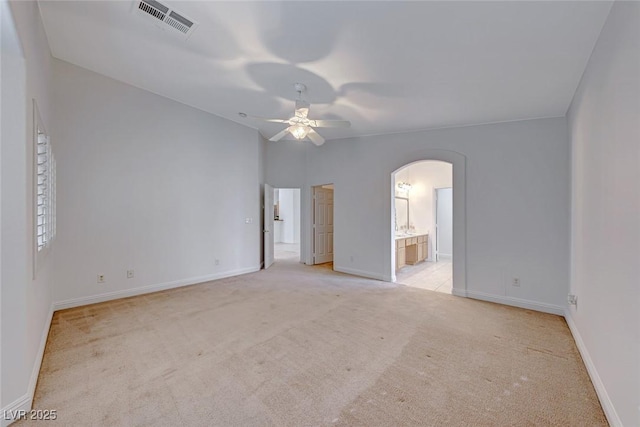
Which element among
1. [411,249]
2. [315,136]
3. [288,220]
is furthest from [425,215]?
[288,220]

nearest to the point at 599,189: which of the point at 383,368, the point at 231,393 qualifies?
the point at 383,368

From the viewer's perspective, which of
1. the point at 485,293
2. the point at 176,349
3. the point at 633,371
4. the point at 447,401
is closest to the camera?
the point at 633,371

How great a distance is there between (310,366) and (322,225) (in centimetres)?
485

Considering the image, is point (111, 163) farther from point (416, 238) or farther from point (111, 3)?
point (416, 238)

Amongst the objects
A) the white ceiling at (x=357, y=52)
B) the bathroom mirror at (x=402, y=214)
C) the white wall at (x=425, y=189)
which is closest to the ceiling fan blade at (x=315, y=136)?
the white ceiling at (x=357, y=52)

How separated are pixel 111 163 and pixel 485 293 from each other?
18.5 ft

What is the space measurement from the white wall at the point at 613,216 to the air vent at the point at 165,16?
9.80 feet

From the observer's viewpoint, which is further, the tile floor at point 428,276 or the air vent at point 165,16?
the tile floor at point 428,276

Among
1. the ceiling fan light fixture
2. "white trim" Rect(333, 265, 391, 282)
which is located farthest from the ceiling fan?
"white trim" Rect(333, 265, 391, 282)

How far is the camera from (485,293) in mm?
4168

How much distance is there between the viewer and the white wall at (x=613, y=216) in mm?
1488

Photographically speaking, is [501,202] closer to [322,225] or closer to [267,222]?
[322,225]

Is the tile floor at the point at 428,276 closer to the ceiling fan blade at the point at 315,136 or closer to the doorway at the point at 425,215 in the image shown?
the doorway at the point at 425,215

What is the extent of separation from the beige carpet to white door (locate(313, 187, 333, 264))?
3.09 metres
